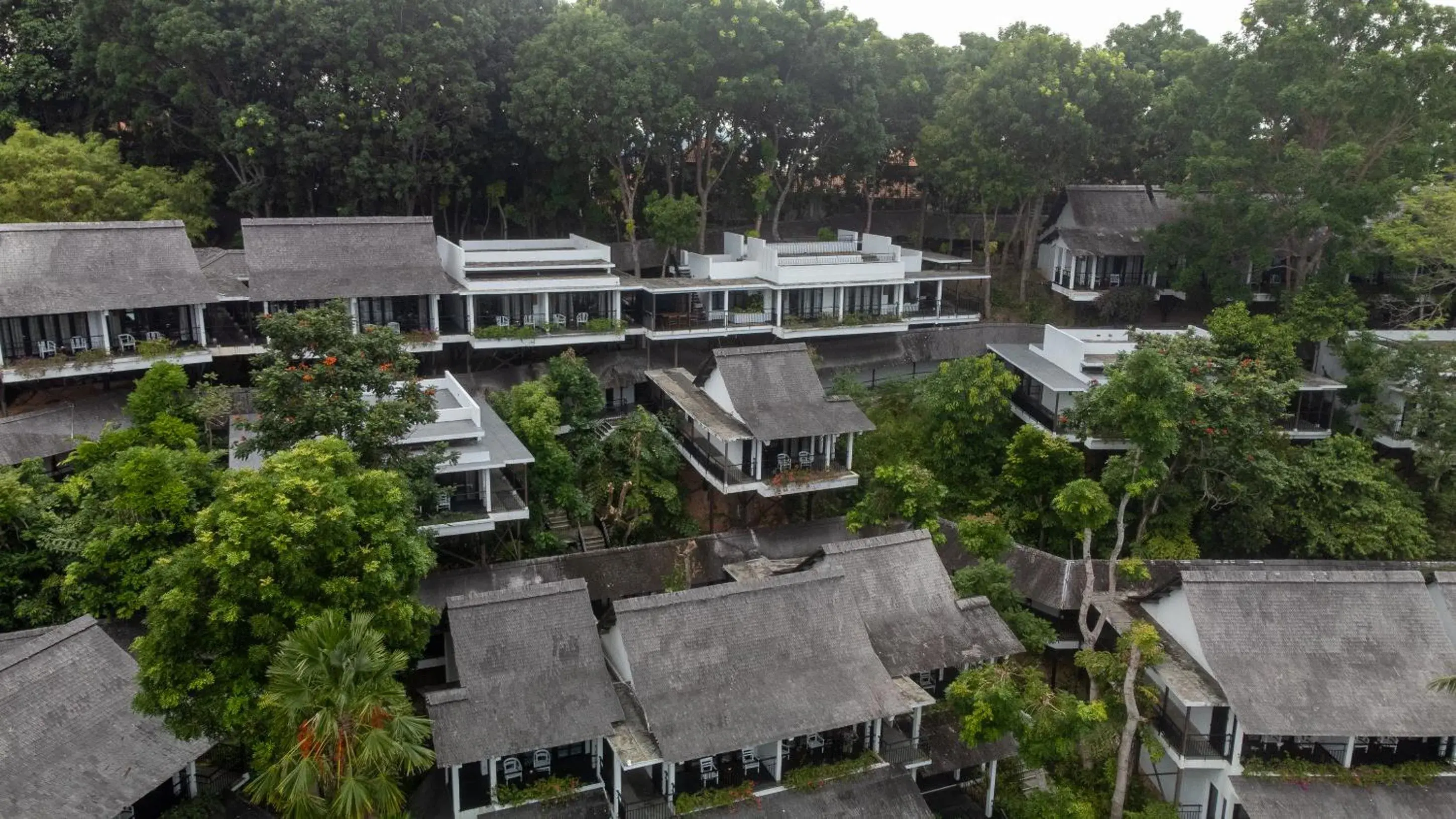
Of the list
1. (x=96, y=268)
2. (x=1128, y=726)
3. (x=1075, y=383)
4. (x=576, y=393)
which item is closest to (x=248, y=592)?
(x=576, y=393)

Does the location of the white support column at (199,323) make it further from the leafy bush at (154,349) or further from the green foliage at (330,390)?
the green foliage at (330,390)

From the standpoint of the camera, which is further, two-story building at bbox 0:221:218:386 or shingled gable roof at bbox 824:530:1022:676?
two-story building at bbox 0:221:218:386

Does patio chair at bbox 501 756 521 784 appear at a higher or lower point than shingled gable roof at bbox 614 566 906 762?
lower

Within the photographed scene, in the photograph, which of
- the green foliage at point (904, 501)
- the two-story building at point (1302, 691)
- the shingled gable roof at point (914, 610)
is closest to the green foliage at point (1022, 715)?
the shingled gable roof at point (914, 610)

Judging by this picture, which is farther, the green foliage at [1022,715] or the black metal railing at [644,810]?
the green foliage at [1022,715]

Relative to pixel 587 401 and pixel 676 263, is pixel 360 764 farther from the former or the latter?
pixel 676 263

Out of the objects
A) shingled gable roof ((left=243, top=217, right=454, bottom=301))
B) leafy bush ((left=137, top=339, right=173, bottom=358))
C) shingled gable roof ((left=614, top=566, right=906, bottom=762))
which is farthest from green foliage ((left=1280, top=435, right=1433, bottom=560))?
leafy bush ((left=137, top=339, right=173, bottom=358))

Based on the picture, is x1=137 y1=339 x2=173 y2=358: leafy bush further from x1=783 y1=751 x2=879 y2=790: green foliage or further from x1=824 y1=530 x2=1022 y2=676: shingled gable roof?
x1=783 y1=751 x2=879 y2=790: green foliage
